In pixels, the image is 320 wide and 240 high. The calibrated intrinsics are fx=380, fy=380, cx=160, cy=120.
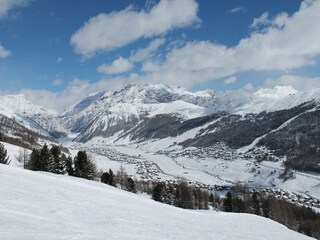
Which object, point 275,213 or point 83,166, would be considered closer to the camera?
point 83,166

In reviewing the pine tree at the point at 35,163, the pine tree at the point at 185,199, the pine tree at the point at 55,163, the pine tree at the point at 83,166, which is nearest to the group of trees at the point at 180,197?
the pine tree at the point at 185,199

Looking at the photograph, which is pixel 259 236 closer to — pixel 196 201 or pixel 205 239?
pixel 205 239

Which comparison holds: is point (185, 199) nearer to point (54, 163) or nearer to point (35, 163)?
point (54, 163)

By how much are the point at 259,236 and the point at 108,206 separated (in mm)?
15884

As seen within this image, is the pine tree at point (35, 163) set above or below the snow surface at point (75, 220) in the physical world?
above

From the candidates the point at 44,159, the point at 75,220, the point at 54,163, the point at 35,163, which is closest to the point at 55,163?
the point at 54,163

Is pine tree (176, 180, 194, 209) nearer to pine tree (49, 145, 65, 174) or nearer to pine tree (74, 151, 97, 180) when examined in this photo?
pine tree (74, 151, 97, 180)

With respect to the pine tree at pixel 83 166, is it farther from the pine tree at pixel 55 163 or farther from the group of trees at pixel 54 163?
the pine tree at pixel 55 163

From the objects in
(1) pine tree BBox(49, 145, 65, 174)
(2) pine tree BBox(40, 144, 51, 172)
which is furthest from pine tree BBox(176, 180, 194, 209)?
(2) pine tree BBox(40, 144, 51, 172)

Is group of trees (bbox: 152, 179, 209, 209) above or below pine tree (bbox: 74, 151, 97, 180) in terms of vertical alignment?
below

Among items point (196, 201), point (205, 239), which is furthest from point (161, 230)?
point (196, 201)

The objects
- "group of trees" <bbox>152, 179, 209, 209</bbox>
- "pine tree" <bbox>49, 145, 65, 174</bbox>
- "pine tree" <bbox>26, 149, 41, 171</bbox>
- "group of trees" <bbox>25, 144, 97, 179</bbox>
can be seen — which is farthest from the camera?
"group of trees" <bbox>152, 179, 209, 209</bbox>

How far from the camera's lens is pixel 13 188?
3534cm

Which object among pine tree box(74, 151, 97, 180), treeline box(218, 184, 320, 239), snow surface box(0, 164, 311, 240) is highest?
pine tree box(74, 151, 97, 180)
